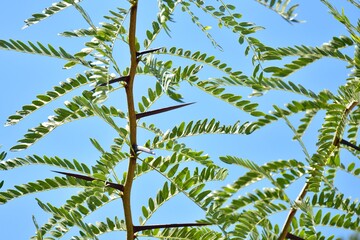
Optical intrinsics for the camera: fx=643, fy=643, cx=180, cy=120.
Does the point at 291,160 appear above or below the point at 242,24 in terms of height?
below

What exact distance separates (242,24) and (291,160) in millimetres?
447

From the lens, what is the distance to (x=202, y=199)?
6.04ft

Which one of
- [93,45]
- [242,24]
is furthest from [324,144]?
[93,45]

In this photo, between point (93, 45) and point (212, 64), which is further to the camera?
point (212, 64)

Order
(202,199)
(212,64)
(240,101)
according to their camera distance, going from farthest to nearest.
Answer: (212,64) < (240,101) < (202,199)

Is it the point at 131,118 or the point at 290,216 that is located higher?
the point at 131,118

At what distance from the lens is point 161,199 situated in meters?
2.03

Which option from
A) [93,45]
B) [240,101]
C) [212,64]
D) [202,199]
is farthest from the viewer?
[212,64]

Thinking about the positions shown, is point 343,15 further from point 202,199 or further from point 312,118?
point 202,199

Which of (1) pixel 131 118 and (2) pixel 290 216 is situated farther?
(2) pixel 290 216

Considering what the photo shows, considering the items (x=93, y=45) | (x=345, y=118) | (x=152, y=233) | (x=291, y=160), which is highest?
(x=93, y=45)

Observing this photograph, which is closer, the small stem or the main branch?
the main branch

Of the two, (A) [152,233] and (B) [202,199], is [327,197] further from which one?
(A) [152,233]

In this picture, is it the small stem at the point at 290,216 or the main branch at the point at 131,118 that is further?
the small stem at the point at 290,216
